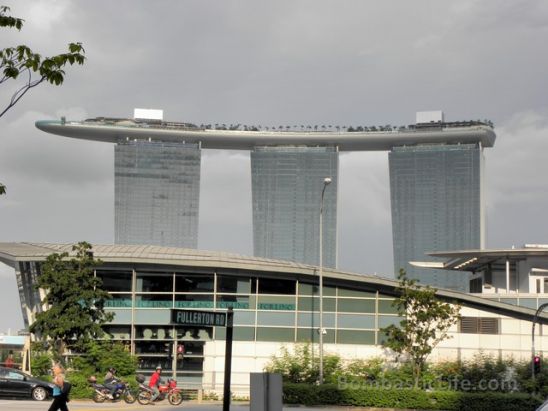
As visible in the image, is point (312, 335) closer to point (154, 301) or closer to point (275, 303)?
point (275, 303)

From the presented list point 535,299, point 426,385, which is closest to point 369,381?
point 426,385

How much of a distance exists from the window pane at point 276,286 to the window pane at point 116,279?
778 cm

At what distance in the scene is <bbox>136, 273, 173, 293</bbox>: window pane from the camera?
57.1m

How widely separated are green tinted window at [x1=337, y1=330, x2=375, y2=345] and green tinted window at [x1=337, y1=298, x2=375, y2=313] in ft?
4.13

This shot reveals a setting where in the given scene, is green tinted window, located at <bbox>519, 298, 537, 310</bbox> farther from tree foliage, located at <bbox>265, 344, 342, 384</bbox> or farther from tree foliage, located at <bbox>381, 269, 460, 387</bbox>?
tree foliage, located at <bbox>265, 344, 342, 384</bbox>

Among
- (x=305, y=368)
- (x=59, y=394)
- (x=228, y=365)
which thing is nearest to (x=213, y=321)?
(x=228, y=365)

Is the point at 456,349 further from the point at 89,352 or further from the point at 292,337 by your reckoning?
the point at 89,352

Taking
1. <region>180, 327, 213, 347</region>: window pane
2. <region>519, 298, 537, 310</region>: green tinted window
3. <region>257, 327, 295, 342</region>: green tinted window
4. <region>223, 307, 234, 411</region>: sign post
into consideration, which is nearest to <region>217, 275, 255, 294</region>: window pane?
<region>257, 327, 295, 342</region>: green tinted window

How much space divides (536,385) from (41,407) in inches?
994

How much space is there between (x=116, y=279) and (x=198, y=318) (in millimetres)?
43045

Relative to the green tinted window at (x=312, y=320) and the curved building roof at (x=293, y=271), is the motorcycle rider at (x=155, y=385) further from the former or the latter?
the green tinted window at (x=312, y=320)

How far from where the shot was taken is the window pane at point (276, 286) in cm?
5741

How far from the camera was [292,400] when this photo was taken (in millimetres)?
42281

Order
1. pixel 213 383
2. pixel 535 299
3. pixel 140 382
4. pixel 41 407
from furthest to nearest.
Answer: pixel 535 299 → pixel 213 383 → pixel 140 382 → pixel 41 407
